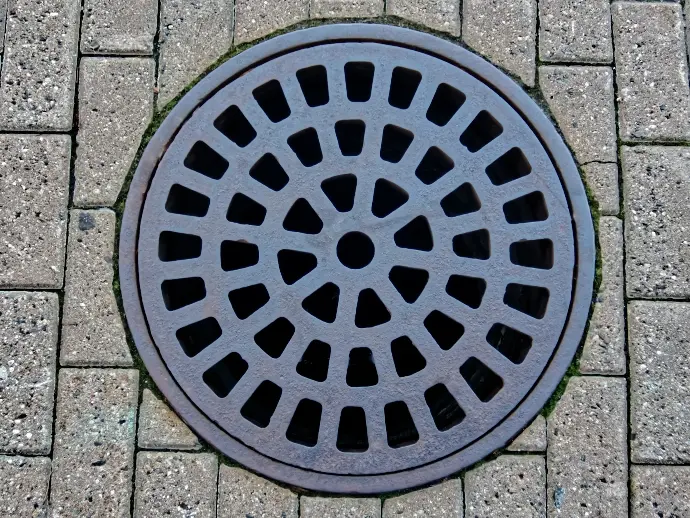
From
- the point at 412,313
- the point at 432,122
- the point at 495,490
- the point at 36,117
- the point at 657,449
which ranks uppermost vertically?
the point at 432,122

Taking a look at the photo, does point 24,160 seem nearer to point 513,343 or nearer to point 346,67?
point 346,67

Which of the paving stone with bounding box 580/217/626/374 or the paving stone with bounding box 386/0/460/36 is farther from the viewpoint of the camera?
the paving stone with bounding box 386/0/460/36

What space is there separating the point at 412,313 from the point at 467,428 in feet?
0.95

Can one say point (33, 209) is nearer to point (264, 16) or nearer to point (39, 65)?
point (39, 65)

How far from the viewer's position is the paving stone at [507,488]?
1.52m

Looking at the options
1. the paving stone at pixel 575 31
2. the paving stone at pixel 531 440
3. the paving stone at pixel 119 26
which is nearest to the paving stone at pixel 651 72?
the paving stone at pixel 575 31

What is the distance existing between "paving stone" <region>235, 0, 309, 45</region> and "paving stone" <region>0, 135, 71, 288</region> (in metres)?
0.50

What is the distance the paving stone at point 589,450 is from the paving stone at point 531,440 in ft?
0.06

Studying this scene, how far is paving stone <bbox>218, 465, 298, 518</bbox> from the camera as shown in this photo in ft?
5.00

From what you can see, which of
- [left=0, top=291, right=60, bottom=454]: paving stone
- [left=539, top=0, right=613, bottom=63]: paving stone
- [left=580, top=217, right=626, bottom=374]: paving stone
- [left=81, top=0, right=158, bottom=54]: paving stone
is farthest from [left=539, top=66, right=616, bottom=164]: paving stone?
[left=0, top=291, right=60, bottom=454]: paving stone

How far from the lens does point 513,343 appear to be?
65.2 inches

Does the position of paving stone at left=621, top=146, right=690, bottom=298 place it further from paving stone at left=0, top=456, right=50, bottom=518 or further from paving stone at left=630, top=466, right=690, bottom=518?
paving stone at left=0, top=456, right=50, bottom=518

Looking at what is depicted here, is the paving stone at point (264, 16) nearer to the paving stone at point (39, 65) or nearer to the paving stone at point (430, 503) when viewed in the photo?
the paving stone at point (39, 65)

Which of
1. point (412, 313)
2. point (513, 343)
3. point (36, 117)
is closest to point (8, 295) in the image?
point (36, 117)
